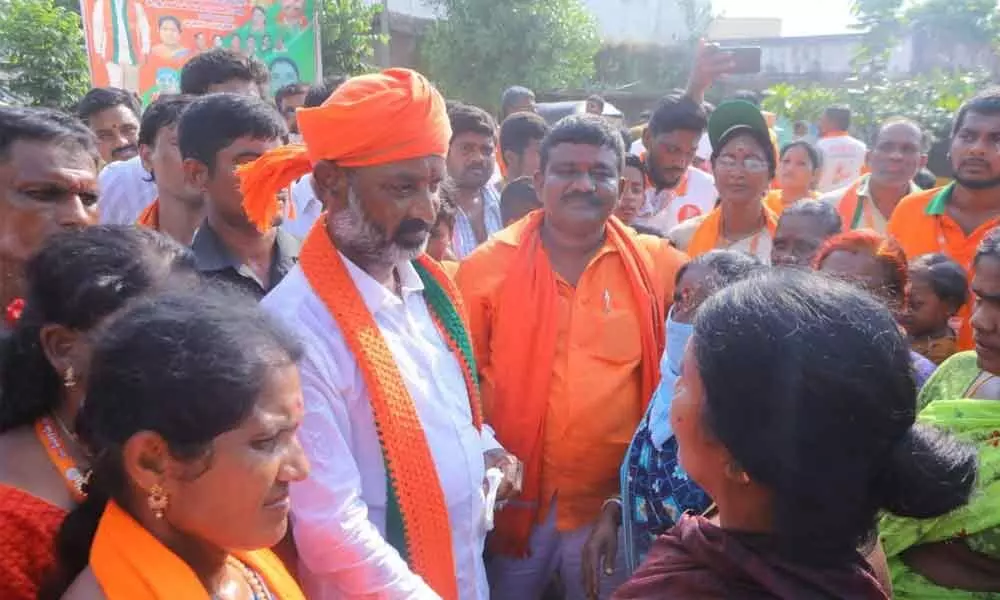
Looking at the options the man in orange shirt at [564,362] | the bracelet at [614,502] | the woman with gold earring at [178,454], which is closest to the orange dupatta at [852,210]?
the man in orange shirt at [564,362]

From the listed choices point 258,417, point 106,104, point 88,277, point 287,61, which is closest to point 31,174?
point 88,277

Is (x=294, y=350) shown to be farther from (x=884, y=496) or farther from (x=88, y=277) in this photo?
(x=884, y=496)

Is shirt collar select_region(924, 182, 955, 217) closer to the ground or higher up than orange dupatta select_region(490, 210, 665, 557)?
higher up

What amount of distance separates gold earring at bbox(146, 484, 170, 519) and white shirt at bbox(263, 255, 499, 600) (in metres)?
0.44

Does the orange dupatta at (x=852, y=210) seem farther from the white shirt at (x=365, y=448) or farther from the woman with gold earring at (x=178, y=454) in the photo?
the woman with gold earring at (x=178, y=454)

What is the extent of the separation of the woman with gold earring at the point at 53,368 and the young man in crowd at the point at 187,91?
2.21 meters

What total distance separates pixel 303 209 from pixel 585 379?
1834 millimetres

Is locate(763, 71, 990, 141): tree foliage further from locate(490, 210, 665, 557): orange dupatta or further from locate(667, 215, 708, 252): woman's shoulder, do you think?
locate(490, 210, 665, 557): orange dupatta

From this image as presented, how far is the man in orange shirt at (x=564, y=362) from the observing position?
271 cm

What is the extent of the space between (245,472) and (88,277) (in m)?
0.57

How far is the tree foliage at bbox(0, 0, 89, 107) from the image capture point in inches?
396

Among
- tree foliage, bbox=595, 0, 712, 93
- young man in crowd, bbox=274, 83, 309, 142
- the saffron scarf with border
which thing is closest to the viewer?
the saffron scarf with border

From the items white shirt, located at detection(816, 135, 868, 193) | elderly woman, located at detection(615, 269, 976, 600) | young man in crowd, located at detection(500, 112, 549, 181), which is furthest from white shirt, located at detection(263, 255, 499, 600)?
white shirt, located at detection(816, 135, 868, 193)

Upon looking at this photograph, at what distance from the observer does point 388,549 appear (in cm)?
190
